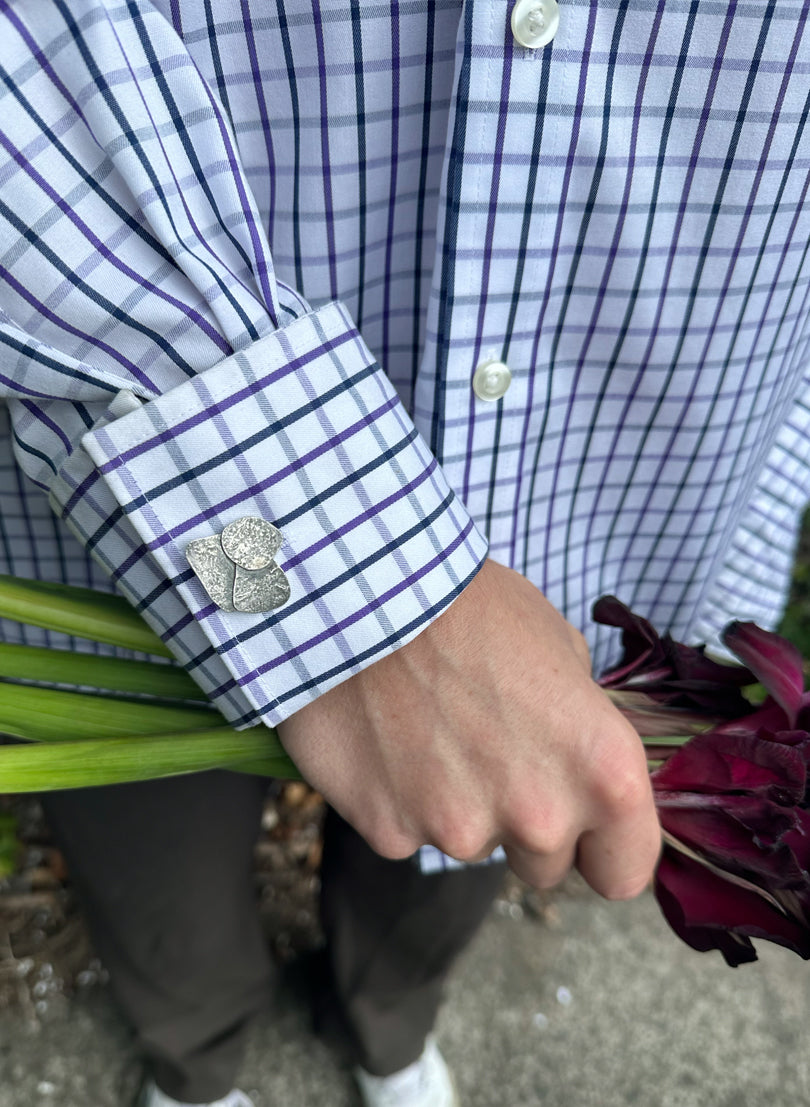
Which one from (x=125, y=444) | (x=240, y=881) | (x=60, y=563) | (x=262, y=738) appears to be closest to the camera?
(x=125, y=444)

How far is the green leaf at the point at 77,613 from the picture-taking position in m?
0.67

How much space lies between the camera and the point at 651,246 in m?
0.67

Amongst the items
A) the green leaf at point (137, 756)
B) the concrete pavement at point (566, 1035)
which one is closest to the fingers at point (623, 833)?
the green leaf at point (137, 756)

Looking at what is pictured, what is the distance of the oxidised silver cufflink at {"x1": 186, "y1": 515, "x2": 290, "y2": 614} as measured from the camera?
0.56 meters

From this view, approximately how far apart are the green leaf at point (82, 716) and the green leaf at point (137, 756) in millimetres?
21

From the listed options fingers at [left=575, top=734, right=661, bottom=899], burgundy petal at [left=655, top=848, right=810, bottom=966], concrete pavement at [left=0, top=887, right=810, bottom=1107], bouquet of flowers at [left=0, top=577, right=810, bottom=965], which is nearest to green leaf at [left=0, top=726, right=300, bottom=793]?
Answer: bouquet of flowers at [left=0, top=577, right=810, bottom=965]

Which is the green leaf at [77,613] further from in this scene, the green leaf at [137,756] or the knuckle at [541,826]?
the knuckle at [541,826]

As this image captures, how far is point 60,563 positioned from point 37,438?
10.1 inches

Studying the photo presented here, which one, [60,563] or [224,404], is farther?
[60,563]

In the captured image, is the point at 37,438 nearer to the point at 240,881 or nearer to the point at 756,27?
the point at 756,27

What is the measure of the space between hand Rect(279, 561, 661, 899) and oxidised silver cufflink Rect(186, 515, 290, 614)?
10 cm

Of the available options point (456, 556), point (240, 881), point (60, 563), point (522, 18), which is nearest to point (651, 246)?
point (522, 18)

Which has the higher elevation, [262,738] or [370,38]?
[370,38]

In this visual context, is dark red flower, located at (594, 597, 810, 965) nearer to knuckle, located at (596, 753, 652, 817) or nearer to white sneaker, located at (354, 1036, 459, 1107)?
knuckle, located at (596, 753, 652, 817)
